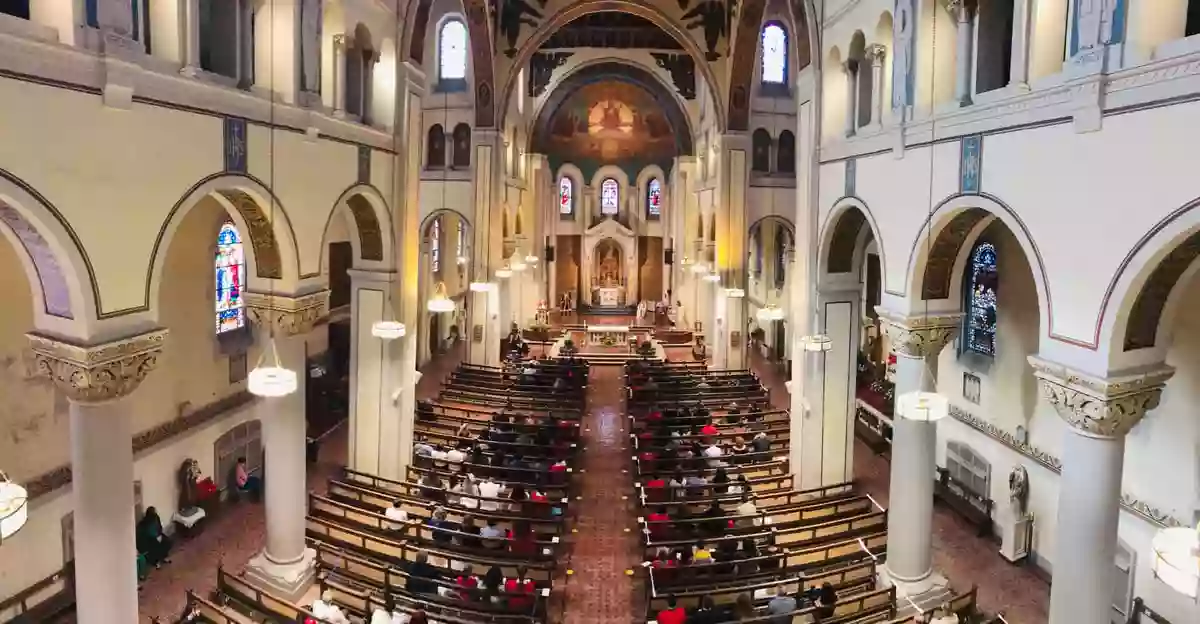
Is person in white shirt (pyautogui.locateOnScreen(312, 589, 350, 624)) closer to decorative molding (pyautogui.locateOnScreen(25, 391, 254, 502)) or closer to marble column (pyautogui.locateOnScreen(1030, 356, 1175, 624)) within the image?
decorative molding (pyautogui.locateOnScreen(25, 391, 254, 502))

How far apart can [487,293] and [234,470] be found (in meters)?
11.4

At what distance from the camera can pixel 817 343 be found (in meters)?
15.4

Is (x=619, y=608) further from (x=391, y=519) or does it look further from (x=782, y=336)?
(x=782, y=336)

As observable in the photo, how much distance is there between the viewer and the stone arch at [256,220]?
9984mm

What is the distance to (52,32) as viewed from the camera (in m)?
7.66

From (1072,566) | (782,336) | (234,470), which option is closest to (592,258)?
(782,336)

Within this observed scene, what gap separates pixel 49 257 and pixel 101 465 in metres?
2.32

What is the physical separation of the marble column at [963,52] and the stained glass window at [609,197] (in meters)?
33.9

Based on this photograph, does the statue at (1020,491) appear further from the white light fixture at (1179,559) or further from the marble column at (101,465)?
the marble column at (101,465)

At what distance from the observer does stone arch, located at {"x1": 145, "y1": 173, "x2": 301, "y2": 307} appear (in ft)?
32.8

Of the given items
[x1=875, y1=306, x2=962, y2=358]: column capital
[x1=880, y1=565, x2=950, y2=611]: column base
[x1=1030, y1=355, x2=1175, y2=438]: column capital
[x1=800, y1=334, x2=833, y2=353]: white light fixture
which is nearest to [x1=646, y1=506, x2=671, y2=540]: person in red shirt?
[x1=880, y1=565, x2=950, y2=611]: column base

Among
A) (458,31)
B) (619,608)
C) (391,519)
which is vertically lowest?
(619,608)

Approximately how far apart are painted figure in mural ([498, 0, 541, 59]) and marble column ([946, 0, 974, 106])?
57.2 ft

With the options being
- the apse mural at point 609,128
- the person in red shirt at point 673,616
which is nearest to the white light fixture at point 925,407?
the person in red shirt at point 673,616
